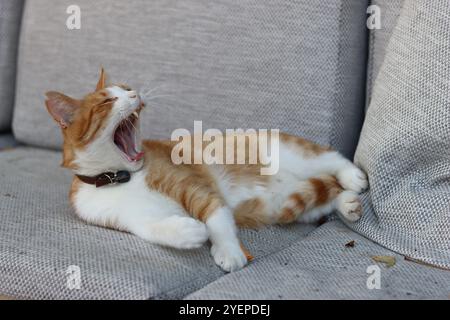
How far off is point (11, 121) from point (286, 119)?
122 centimetres

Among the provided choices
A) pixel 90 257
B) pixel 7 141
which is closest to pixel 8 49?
pixel 7 141

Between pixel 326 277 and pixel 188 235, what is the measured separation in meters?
0.31

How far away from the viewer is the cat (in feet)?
4.78

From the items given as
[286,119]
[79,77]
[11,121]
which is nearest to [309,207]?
[286,119]

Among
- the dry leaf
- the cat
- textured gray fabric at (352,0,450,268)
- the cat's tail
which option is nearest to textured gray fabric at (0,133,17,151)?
the cat

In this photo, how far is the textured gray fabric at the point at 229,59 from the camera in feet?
6.22

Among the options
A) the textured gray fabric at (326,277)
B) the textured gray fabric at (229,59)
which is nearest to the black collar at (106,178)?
the textured gray fabric at (326,277)

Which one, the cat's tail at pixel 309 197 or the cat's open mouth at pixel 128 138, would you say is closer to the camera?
the cat's open mouth at pixel 128 138

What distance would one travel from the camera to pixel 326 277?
132cm

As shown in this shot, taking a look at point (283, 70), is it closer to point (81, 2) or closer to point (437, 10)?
point (437, 10)

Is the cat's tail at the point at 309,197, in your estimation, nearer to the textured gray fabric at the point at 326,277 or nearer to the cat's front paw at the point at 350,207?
the cat's front paw at the point at 350,207

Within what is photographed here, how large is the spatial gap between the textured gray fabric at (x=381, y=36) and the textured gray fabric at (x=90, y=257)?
0.55m

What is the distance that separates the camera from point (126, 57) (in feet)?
7.16

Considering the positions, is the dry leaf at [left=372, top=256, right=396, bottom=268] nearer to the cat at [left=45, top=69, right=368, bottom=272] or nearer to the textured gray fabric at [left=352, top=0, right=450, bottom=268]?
the textured gray fabric at [left=352, top=0, right=450, bottom=268]
